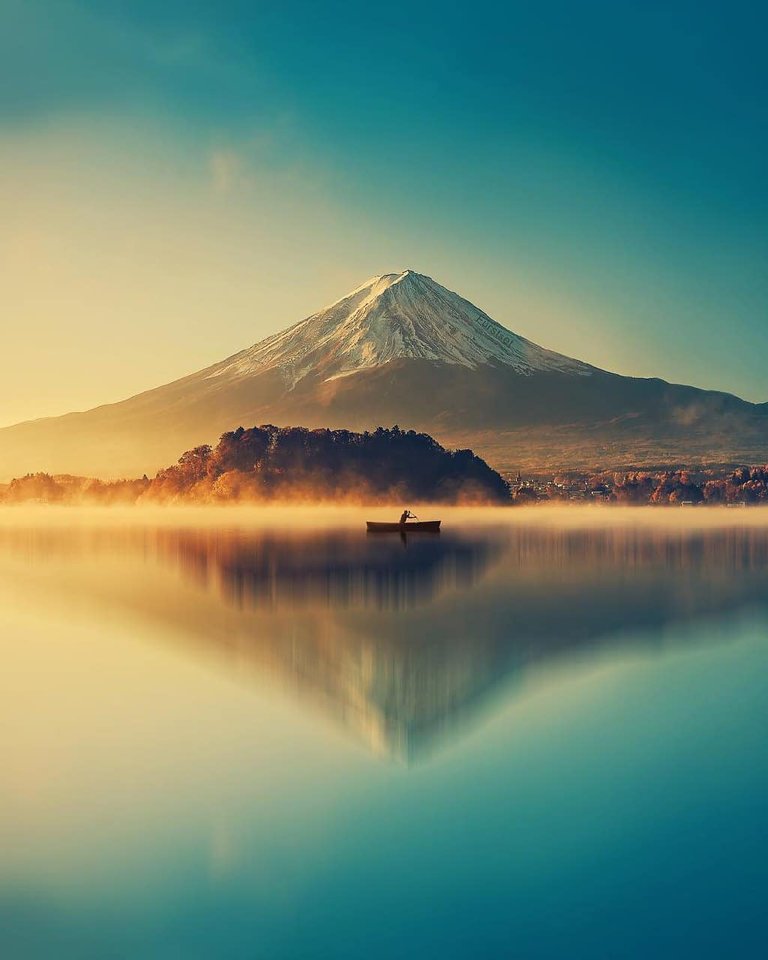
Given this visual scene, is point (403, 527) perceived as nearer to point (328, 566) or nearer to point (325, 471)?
point (328, 566)

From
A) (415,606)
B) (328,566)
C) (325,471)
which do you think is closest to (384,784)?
(415,606)

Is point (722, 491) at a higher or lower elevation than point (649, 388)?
lower

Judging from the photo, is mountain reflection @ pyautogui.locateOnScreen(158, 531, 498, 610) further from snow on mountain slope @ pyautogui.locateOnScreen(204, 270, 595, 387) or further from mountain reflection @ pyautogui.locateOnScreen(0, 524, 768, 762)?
snow on mountain slope @ pyautogui.locateOnScreen(204, 270, 595, 387)

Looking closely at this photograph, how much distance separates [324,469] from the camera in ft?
229

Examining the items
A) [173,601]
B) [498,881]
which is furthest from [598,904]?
[173,601]

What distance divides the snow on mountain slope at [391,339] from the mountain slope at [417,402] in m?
0.22

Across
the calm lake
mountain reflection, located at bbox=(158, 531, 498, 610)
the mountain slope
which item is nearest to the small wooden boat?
mountain reflection, located at bbox=(158, 531, 498, 610)

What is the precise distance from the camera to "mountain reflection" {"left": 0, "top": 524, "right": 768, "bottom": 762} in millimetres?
9883

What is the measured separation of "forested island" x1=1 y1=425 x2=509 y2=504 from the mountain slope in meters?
41.9

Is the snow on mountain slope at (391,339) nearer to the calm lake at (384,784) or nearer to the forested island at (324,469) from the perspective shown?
the forested island at (324,469)

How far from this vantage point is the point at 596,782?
684cm

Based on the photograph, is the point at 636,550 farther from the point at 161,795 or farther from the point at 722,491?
the point at 722,491

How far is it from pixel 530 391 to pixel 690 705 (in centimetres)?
12942

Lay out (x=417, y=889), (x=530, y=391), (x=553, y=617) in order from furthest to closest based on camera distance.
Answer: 1. (x=530, y=391)
2. (x=553, y=617)
3. (x=417, y=889)
